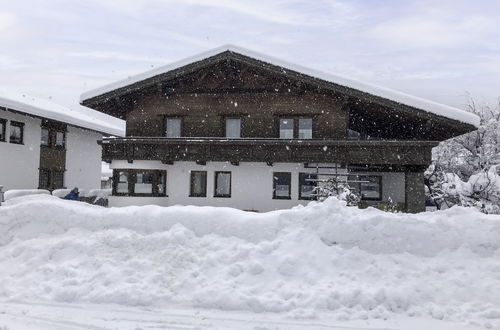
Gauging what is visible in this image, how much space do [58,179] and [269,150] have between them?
51.1ft

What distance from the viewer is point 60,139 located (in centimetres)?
2739

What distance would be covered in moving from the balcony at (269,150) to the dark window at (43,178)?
7793 millimetres

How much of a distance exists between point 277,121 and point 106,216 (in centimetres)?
1099

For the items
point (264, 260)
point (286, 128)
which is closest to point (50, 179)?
point (286, 128)

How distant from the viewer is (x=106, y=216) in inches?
407

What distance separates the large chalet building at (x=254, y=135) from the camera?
59.0ft

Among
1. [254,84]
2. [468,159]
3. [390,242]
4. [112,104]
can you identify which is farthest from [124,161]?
[468,159]

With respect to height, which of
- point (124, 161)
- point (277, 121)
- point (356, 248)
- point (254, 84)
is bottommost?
point (356, 248)

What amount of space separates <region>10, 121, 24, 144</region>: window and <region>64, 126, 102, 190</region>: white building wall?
444 centimetres

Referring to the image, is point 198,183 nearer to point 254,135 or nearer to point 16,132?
point 254,135

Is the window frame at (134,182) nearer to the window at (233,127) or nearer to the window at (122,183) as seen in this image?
the window at (122,183)

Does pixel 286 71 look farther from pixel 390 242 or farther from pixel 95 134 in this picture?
pixel 95 134

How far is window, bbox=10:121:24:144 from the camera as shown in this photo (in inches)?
896

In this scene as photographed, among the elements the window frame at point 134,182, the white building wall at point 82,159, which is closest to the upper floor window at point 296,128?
the window frame at point 134,182
